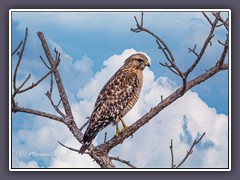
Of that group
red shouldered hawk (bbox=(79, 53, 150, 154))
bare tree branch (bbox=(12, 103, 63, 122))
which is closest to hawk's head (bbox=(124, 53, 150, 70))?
red shouldered hawk (bbox=(79, 53, 150, 154))

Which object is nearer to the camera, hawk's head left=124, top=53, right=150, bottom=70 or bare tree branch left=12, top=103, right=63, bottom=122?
bare tree branch left=12, top=103, right=63, bottom=122

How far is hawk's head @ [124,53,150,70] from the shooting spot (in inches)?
164

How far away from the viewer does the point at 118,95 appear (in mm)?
4250

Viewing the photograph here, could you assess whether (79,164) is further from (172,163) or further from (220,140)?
(220,140)

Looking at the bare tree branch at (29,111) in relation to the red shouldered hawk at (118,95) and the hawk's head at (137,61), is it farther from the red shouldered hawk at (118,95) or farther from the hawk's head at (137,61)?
the hawk's head at (137,61)

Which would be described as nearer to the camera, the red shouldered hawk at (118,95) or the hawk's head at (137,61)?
the red shouldered hawk at (118,95)

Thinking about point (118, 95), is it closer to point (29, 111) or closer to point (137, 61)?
point (137, 61)

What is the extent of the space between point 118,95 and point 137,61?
37cm

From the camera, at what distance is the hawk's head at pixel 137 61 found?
416cm

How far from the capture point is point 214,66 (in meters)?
3.87

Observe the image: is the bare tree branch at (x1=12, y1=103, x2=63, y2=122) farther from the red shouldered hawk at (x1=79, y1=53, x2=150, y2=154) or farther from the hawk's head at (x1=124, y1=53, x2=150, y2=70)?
the hawk's head at (x1=124, y1=53, x2=150, y2=70)

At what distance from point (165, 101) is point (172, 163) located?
1.88ft

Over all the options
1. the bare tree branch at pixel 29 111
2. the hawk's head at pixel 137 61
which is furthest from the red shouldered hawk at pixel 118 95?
Answer: the bare tree branch at pixel 29 111
